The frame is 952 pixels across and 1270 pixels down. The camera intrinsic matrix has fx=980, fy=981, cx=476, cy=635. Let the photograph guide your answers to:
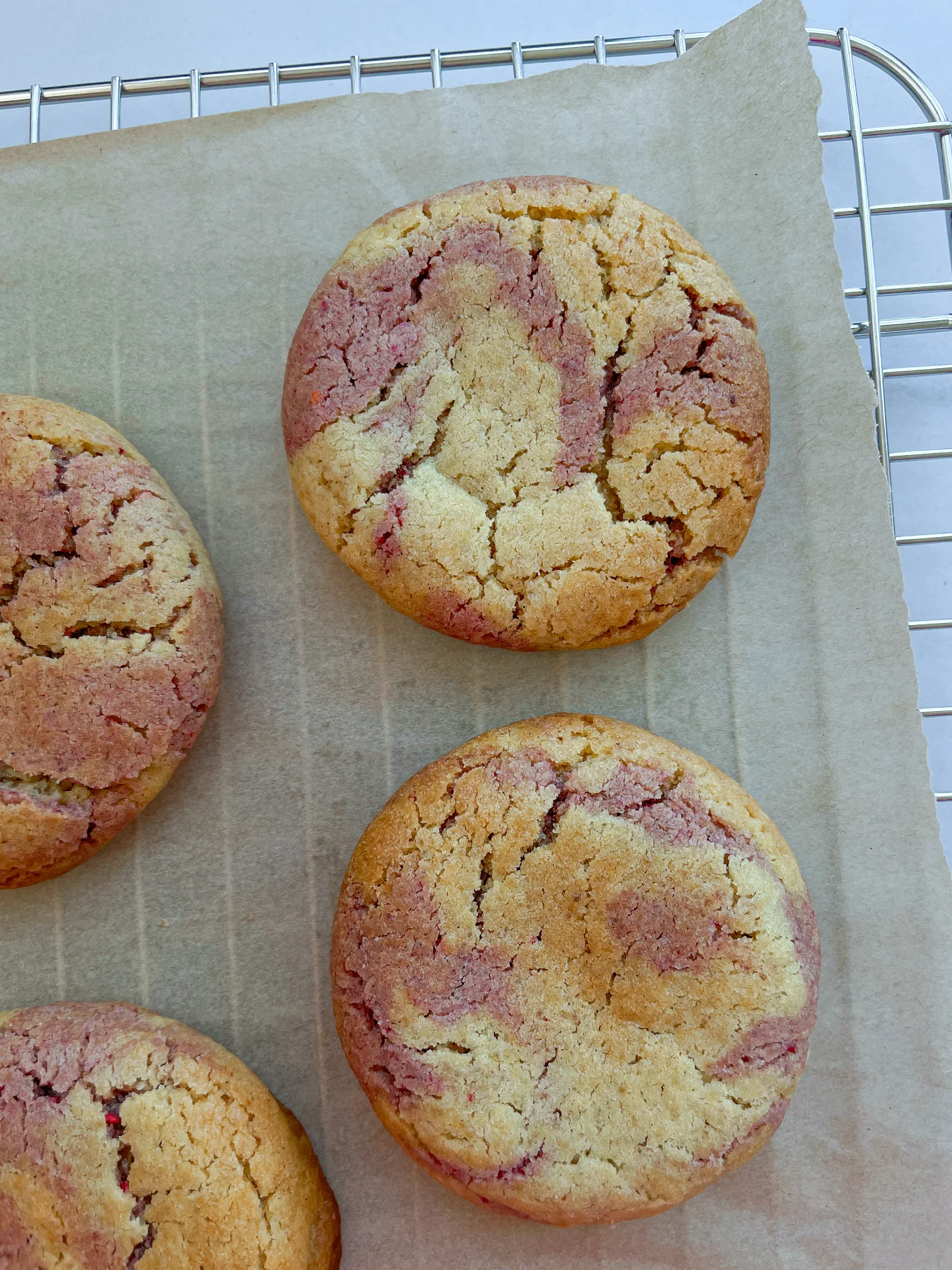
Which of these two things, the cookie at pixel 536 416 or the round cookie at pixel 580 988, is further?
the cookie at pixel 536 416

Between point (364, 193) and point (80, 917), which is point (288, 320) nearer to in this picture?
point (364, 193)

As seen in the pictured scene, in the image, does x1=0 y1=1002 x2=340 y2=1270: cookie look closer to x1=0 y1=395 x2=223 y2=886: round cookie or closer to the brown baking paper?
the brown baking paper

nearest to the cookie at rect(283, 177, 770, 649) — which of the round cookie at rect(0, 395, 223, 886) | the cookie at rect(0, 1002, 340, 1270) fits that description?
the round cookie at rect(0, 395, 223, 886)

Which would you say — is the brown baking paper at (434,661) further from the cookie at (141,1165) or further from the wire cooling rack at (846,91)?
the cookie at (141,1165)

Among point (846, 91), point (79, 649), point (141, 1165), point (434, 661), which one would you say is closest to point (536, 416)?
point (434, 661)

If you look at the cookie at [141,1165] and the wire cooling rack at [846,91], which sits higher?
the wire cooling rack at [846,91]

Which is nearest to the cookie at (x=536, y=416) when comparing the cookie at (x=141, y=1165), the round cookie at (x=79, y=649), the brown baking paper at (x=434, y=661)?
the brown baking paper at (x=434, y=661)
